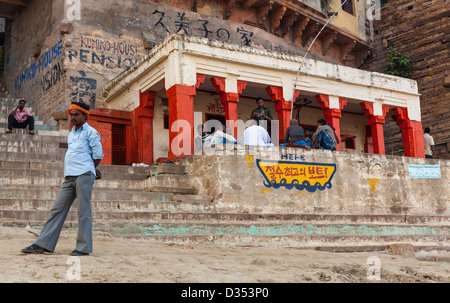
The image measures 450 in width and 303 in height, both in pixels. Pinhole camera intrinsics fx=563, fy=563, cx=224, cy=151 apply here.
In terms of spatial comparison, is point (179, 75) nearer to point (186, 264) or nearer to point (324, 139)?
point (324, 139)

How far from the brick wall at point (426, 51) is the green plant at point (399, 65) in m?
0.20

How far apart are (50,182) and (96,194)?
3.36 feet

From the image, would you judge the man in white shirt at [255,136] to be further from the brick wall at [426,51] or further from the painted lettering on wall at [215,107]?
the brick wall at [426,51]

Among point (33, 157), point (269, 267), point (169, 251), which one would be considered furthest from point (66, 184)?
point (33, 157)

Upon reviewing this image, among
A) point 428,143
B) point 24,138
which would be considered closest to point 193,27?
point 24,138

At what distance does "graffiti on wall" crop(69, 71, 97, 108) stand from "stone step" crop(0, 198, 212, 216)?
786 cm

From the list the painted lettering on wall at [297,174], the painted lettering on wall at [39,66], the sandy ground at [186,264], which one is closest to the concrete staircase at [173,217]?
the sandy ground at [186,264]

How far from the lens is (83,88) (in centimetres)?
1567

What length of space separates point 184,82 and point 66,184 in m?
7.35

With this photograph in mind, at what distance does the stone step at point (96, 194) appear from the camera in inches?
313

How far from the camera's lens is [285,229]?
26.3ft

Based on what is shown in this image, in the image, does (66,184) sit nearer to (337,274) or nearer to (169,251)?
(169,251)

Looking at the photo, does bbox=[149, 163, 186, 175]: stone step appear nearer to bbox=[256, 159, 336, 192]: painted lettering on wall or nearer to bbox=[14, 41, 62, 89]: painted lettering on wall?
bbox=[256, 159, 336, 192]: painted lettering on wall

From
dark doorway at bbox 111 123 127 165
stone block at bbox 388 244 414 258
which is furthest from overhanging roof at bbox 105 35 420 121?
stone block at bbox 388 244 414 258
